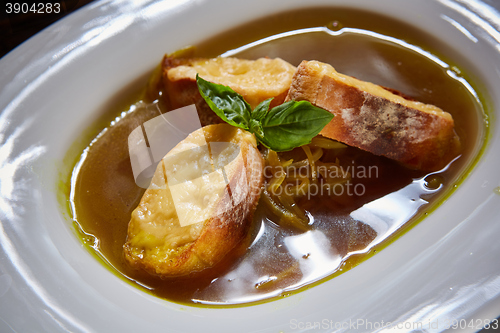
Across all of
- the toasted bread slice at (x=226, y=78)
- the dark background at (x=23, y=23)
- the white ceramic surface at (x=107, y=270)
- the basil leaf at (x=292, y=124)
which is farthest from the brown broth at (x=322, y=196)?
the dark background at (x=23, y=23)

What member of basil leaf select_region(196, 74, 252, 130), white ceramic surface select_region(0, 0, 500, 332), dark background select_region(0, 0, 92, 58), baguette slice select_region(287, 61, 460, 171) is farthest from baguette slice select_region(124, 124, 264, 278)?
dark background select_region(0, 0, 92, 58)

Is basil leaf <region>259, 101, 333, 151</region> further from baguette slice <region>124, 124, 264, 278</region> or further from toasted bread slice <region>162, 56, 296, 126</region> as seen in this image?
toasted bread slice <region>162, 56, 296, 126</region>

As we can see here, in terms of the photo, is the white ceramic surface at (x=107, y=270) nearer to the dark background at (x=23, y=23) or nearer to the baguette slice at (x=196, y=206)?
the baguette slice at (x=196, y=206)

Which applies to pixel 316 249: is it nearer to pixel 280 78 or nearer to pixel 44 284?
pixel 280 78

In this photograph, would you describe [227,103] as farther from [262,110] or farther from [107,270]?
[107,270]

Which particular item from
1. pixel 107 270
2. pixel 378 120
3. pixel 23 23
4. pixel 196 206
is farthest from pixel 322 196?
pixel 23 23

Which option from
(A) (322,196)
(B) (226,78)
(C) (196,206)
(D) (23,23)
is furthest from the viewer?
(D) (23,23)

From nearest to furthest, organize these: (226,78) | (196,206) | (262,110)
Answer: (196,206) → (262,110) → (226,78)

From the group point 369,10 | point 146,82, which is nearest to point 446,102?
point 369,10
